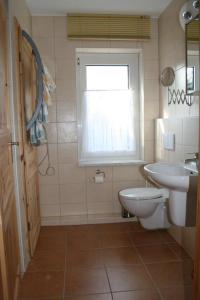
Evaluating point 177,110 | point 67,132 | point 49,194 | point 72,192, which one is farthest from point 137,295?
point 67,132

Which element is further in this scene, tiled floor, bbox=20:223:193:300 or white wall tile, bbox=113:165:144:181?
white wall tile, bbox=113:165:144:181

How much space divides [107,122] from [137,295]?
1.80m

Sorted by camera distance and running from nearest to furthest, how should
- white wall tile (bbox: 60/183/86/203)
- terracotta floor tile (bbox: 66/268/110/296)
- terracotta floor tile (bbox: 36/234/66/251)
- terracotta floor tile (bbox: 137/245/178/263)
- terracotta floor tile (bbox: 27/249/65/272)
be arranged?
1. terracotta floor tile (bbox: 66/268/110/296)
2. terracotta floor tile (bbox: 27/249/65/272)
3. terracotta floor tile (bbox: 137/245/178/263)
4. terracotta floor tile (bbox: 36/234/66/251)
5. white wall tile (bbox: 60/183/86/203)

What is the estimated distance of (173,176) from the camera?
166 centimetres

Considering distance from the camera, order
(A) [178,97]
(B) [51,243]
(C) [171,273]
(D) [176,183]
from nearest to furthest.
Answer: (D) [176,183]
(C) [171,273]
(A) [178,97]
(B) [51,243]

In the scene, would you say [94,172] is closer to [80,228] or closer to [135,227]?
[80,228]

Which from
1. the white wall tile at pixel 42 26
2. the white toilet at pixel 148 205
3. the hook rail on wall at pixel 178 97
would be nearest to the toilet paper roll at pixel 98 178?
the white toilet at pixel 148 205

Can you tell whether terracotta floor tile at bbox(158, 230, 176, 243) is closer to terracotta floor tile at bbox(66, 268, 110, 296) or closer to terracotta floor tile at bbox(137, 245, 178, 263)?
terracotta floor tile at bbox(137, 245, 178, 263)

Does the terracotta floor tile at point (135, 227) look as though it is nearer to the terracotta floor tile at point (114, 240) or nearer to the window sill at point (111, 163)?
the terracotta floor tile at point (114, 240)

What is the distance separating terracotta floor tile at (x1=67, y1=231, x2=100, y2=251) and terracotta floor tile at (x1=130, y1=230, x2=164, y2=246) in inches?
14.8

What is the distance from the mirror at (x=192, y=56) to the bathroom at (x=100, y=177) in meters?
0.11

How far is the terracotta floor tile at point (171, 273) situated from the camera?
1835 millimetres

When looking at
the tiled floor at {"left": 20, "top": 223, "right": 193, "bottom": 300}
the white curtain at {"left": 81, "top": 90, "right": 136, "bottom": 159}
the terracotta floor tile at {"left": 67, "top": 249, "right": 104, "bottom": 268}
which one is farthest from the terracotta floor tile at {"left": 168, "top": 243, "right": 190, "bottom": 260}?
the white curtain at {"left": 81, "top": 90, "right": 136, "bottom": 159}

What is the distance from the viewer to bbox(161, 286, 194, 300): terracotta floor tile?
5.49 ft
